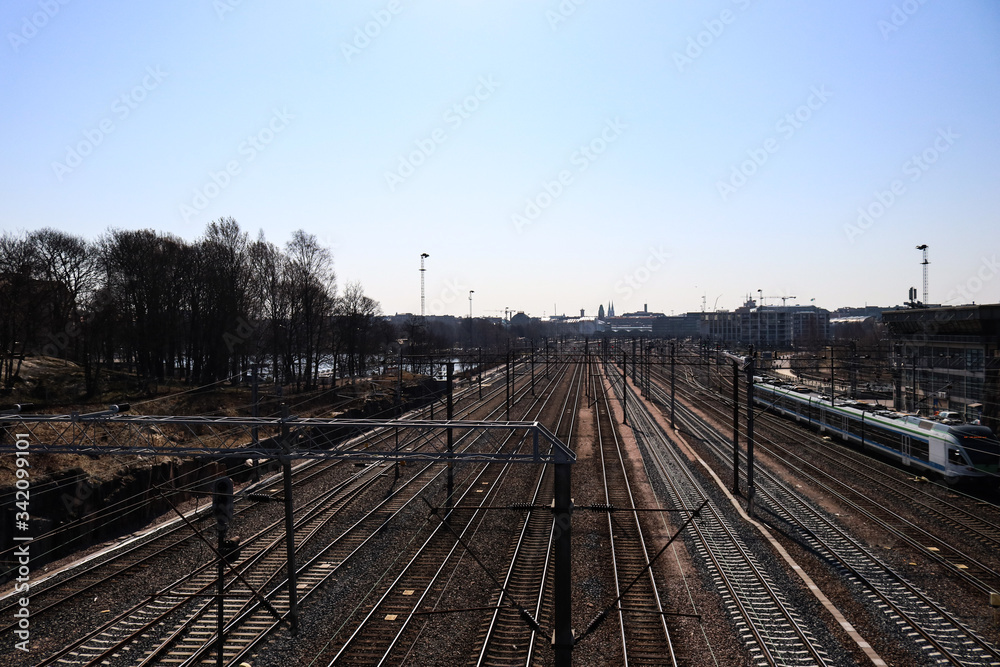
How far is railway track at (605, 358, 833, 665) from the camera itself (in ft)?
32.5

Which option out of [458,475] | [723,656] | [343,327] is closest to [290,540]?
[723,656]

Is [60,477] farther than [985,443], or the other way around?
[985,443]

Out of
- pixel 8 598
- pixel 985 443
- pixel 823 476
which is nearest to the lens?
pixel 8 598

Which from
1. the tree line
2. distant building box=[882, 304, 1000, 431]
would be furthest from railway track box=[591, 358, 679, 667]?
the tree line

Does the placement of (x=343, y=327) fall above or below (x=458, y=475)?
above

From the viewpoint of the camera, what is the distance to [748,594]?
1198cm

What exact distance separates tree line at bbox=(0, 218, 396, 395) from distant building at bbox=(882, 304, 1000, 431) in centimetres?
3638

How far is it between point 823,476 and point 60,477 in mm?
23803

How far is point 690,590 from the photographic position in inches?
482

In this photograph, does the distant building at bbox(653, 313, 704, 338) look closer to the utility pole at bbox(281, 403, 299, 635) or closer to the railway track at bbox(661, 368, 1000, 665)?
the railway track at bbox(661, 368, 1000, 665)

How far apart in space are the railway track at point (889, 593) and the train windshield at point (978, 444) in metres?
5.44

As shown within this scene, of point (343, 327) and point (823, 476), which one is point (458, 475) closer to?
point (823, 476)

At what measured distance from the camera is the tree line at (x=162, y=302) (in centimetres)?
3322

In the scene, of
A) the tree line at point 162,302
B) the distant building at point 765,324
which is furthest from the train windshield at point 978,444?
the distant building at point 765,324
